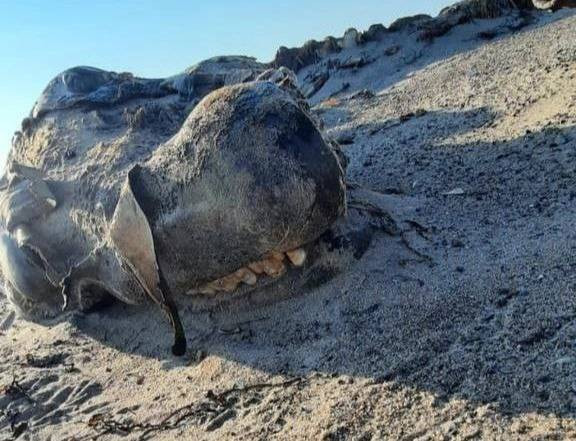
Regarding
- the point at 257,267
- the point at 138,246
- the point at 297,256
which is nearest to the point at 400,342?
the point at 297,256

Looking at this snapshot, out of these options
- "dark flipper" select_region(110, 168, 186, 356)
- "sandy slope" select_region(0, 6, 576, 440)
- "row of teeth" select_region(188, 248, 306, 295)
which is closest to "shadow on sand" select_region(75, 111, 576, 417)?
"sandy slope" select_region(0, 6, 576, 440)

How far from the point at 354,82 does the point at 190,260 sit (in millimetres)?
7427

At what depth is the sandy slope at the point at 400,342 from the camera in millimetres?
2211

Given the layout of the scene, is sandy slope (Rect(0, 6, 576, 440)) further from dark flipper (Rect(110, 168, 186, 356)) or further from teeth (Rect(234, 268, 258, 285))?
dark flipper (Rect(110, 168, 186, 356))

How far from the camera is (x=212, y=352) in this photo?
3.16 m

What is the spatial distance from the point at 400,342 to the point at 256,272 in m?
0.93

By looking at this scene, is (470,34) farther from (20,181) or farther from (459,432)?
(459,432)

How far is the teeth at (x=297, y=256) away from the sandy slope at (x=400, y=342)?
18 centimetres

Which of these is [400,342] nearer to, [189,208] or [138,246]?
[189,208]

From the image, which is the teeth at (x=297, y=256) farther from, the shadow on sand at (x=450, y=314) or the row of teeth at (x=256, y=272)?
the shadow on sand at (x=450, y=314)

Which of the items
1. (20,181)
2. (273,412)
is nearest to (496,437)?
(273,412)

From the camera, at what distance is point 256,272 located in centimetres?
330

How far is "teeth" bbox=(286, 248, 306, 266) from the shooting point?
321 cm

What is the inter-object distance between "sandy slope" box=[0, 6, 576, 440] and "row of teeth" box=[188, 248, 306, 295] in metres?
0.16
